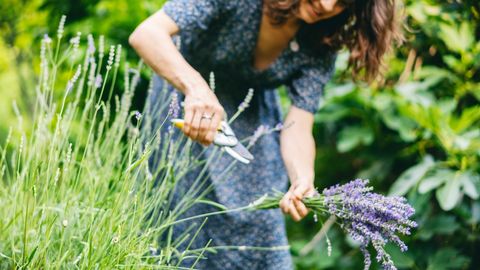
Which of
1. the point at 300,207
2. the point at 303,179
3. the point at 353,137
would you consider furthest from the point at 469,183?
the point at 300,207

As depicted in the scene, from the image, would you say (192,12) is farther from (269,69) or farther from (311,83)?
(311,83)

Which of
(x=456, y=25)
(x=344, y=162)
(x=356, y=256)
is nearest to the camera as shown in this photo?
(x=456, y=25)

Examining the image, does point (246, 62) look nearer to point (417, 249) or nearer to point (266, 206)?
point (266, 206)

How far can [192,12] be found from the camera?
1.61 m

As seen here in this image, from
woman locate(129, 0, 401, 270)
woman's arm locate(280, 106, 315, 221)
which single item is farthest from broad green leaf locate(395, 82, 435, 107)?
woman's arm locate(280, 106, 315, 221)

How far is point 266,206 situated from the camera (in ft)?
4.97

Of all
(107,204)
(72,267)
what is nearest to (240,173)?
(107,204)

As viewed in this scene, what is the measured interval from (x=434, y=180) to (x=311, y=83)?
629 mm

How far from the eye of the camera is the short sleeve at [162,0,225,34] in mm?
1592

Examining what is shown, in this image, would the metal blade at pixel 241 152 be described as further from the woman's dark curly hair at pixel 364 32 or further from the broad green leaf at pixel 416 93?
the broad green leaf at pixel 416 93

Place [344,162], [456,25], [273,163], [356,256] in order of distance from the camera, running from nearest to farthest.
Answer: [273,163] → [456,25] → [356,256] → [344,162]

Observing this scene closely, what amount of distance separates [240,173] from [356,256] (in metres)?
0.99

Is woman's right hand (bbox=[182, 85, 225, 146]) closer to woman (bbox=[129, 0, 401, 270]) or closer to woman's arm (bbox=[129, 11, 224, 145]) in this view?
woman's arm (bbox=[129, 11, 224, 145])

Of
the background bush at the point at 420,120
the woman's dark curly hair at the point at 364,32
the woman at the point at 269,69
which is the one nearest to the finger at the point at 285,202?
the woman at the point at 269,69
